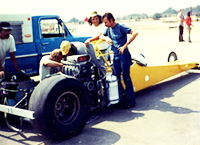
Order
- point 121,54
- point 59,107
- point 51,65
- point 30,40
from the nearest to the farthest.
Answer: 1. point 59,107
2. point 51,65
3. point 121,54
4. point 30,40

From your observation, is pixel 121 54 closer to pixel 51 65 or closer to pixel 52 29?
pixel 51 65

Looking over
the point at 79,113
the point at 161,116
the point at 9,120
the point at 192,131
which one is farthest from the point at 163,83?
the point at 9,120

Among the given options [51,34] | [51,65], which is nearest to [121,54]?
[51,65]

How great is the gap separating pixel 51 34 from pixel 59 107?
5460mm

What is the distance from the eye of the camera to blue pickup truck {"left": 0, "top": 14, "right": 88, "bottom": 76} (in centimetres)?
815

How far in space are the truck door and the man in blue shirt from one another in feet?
11.5

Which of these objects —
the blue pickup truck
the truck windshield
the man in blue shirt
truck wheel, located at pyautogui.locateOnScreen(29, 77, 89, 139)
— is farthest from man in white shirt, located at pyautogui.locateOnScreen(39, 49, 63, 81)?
the truck windshield

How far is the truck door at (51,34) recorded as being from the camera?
862 cm

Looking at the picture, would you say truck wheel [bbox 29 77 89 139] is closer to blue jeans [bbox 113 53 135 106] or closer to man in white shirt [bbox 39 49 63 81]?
man in white shirt [bbox 39 49 63 81]

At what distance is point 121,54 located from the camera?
5344 mm

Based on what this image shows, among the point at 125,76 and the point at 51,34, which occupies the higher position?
the point at 51,34

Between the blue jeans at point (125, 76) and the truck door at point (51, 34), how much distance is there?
3.75m

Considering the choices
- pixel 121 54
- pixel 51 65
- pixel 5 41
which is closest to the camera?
pixel 51 65

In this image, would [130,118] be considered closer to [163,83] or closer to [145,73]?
[145,73]
